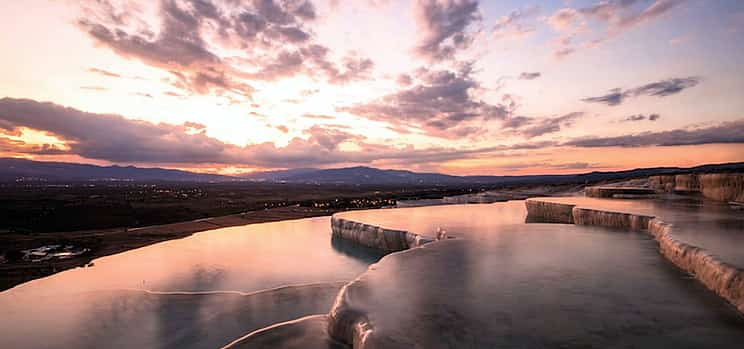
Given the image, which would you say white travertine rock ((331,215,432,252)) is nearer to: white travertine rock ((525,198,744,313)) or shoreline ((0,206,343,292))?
white travertine rock ((525,198,744,313))

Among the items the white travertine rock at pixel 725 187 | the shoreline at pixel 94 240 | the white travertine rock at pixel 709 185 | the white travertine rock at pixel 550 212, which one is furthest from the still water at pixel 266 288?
the white travertine rock at pixel 709 185

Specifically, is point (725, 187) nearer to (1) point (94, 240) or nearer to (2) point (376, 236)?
(2) point (376, 236)

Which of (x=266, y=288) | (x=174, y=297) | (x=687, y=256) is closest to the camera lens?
(x=687, y=256)

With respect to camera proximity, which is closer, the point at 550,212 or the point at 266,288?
the point at 266,288

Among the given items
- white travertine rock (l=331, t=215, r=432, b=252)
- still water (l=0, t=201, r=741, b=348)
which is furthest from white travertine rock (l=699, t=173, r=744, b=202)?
white travertine rock (l=331, t=215, r=432, b=252)

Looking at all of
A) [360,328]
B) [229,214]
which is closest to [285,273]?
[360,328]

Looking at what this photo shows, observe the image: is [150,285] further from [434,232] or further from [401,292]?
[434,232]

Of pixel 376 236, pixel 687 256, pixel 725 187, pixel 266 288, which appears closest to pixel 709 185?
pixel 725 187
